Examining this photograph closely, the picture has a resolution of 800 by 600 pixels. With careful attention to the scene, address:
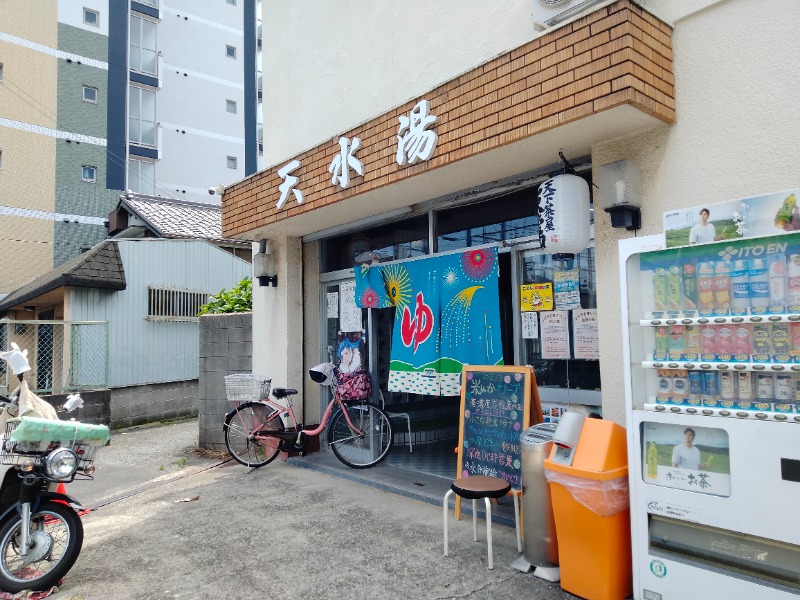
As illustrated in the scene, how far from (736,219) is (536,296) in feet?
8.07

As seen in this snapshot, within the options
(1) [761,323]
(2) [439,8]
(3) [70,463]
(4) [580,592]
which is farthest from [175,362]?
(1) [761,323]

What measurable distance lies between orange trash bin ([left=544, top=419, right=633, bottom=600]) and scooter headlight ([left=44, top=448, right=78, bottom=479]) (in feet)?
12.3

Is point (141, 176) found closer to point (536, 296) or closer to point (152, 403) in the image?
point (152, 403)

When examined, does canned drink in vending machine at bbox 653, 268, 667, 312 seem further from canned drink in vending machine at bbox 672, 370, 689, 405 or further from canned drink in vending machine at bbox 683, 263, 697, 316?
canned drink in vending machine at bbox 672, 370, 689, 405

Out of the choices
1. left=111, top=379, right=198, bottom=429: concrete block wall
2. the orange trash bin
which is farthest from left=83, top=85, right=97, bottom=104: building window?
the orange trash bin

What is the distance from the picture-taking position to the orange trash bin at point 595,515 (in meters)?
3.65

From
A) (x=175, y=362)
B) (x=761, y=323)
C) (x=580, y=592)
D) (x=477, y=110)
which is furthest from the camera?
(x=175, y=362)

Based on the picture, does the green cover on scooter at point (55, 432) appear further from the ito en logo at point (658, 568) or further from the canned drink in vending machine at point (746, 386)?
the canned drink in vending machine at point (746, 386)

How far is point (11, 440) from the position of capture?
4082 mm

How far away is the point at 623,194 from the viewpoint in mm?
4418

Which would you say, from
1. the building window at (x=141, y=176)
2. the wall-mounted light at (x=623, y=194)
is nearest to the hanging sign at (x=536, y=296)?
the wall-mounted light at (x=623, y=194)

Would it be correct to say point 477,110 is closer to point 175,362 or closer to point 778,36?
point 778,36

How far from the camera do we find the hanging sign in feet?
18.2

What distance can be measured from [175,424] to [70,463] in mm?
9394
